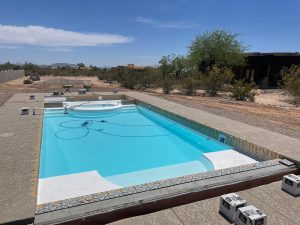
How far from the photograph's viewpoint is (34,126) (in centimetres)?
620

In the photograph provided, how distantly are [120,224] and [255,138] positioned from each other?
393 cm

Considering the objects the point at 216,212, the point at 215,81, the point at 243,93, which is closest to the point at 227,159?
the point at 216,212

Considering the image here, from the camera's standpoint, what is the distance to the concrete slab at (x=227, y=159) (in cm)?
507

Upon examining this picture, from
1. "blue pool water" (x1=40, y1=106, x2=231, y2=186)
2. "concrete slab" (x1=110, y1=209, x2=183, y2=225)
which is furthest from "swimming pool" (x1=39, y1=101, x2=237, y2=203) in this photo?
"concrete slab" (x1=110, y1=209, x2=183, y2=225)

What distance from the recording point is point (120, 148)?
6.71m

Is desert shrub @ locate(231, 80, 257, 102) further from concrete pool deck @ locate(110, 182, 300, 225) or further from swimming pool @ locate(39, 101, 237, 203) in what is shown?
concrete pool deck @ locate(110, 182, 300, 225)

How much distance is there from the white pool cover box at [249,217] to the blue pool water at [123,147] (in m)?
2.41

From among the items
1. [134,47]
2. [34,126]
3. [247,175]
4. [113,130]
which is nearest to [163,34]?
[134,47]

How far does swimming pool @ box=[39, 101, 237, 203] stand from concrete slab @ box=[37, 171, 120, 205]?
59 mm

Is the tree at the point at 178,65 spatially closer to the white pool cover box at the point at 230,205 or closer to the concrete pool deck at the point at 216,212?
the concrete pool deck at the point at 216,212

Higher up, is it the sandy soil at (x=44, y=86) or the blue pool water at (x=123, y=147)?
the sandy soil at (x=44, y=86)

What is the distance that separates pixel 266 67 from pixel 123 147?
22.9 meters

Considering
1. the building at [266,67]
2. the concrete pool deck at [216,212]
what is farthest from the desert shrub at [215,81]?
the concrete pool deck at [216,212]

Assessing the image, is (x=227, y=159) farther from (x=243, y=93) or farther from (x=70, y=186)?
(x=243, y=93)
